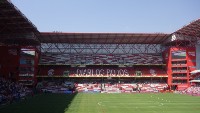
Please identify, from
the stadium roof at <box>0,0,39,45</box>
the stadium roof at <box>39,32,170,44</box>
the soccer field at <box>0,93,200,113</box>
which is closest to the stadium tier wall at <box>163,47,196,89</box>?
the stadium roof at <box>39,32,170,44</box>

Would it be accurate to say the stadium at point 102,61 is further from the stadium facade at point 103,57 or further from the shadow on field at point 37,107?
the shadow on field at point 37,107

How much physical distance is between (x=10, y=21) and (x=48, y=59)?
33.9 meters

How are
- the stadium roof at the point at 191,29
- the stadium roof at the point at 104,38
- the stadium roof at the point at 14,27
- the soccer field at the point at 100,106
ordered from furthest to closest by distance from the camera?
the stadium roof at the point at 104,38 < the stadium roof at the point at 191,29 < the stadium roof at the point at 14,27 < the soccer field at the point at 100,106

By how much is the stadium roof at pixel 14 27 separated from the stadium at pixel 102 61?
260 millimetres

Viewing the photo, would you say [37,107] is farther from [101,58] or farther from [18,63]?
[101,58]

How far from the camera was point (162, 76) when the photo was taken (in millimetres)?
85562

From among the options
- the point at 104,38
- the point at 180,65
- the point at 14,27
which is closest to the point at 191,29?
the point at 180,65

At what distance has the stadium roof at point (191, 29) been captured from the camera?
67.9 m

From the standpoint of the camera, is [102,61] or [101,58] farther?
[101,58]

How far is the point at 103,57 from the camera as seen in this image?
92000mm

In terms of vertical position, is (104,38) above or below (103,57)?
above

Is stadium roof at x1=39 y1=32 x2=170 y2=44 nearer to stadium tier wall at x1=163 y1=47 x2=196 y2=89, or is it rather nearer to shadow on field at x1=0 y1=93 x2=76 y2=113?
stadium tier wall at x1=163 y1=47 x2=196 y2=89

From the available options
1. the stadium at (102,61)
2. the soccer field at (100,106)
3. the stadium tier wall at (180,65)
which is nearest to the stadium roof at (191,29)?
the stadium at (102,61)

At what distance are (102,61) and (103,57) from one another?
193 cm
